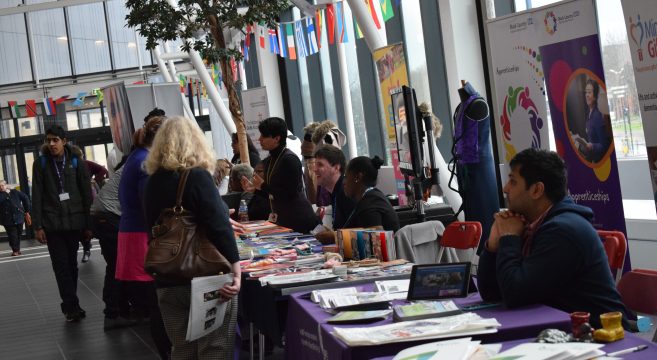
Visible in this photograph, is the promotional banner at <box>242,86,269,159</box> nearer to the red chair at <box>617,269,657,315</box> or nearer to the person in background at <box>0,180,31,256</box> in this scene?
the person in background at <box>0,180,31,256</box>

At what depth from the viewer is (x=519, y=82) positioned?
254 inches

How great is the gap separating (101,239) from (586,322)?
238 inches

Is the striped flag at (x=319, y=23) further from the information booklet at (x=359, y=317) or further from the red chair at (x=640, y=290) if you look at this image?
the information booklet at (x=359, y=317)

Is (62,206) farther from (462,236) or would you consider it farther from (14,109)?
(14,109)

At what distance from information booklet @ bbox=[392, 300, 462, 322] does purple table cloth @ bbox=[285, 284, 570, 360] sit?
6 centimetres

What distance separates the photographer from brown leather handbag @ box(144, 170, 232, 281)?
163 inches

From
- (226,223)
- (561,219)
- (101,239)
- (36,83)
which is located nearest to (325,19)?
(101,239)

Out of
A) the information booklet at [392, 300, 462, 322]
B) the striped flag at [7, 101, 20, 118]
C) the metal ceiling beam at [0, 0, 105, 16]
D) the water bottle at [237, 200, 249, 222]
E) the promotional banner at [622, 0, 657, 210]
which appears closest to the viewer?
the information booklet at [392, 300, 462, 322]

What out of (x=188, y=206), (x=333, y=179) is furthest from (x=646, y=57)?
(x=188, y=206)

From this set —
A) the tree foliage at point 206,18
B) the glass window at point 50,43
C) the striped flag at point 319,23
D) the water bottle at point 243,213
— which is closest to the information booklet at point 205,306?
the water bottle at point 243,213

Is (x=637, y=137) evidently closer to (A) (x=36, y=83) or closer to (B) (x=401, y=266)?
(B) (x=401, y=266)

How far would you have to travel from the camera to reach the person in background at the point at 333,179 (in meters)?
5.67

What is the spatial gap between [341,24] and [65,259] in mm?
6280

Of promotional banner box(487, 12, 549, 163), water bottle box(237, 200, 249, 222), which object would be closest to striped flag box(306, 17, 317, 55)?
water bottle box(237, 200, 249, 222)
